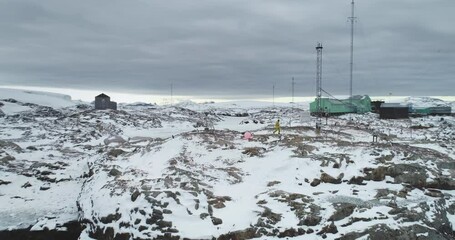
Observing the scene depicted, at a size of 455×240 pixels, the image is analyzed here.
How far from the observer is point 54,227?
19.8 m

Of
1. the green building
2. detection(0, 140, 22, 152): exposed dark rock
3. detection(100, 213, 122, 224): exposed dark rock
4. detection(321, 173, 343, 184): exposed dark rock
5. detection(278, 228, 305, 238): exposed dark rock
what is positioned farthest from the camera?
the green building

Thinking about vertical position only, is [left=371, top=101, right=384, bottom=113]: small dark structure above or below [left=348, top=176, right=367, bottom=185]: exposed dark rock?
above

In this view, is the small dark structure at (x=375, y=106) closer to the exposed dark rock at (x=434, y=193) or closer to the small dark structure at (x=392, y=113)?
the small dark structure at (x=392, y=113)

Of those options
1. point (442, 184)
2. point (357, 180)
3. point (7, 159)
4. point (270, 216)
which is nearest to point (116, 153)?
point (7, 159)

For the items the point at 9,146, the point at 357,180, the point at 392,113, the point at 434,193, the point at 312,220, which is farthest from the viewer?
the point at 392,113

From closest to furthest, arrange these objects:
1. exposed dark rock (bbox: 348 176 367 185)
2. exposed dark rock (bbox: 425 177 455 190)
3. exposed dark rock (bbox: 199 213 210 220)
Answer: exposed dark rock (bbox: 199 213 210 220), exposed dark rock (bbox: 425 177 455 190), exposed dark rock (bbox: 348 176 367 185)

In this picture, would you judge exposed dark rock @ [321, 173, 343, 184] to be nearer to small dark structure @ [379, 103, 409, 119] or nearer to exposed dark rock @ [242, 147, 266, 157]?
exposed dark rock @ [242, 147, 266, 157]

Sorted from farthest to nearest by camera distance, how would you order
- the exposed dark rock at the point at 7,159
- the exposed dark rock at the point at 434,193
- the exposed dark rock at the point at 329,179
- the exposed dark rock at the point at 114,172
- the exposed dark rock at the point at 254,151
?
the exposed dark rock at the point at 7,159 < the exposed dark rock at the point at 254,151 < the exposed dark rock at the point at 114,172 < the exposed dark rock at the point at 329,179 < the exposed dark rock at the point at 434,193

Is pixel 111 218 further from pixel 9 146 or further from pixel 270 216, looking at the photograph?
pixel 9 146

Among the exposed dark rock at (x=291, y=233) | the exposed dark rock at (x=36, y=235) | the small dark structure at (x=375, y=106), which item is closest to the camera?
the exposed dark rock at (x=291, y=233)

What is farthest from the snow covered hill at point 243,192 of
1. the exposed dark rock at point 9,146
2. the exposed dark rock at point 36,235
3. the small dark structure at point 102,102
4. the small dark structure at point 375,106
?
the small dark structure at point 375,106

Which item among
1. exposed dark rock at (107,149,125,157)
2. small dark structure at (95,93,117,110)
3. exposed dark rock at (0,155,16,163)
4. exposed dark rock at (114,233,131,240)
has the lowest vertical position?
exposed dark rock at (114,233,131,240)

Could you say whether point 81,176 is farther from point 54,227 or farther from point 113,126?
point 113,126

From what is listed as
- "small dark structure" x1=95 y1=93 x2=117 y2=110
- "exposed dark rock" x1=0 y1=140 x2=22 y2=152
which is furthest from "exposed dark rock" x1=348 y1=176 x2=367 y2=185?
"small dark structure" x1=95 y1=93 x2=117 y2=110
